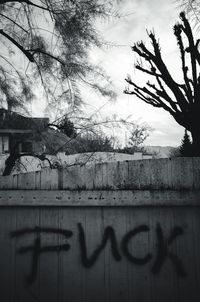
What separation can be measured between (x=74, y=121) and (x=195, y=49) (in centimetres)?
277

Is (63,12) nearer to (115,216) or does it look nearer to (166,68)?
(166,68)

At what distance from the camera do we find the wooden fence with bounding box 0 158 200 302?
2910 mm

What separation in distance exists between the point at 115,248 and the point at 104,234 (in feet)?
0.59

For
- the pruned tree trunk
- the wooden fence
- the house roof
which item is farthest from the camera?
the house roof

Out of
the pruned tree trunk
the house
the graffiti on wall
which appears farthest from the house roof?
the graffiti on wall

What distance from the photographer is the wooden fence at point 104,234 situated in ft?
9.55

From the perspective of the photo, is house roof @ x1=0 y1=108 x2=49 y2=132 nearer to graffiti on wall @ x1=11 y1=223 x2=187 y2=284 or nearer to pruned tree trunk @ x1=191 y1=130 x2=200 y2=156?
pruned tree trunk @ x1=191 y1=130 x2=200 y2=156

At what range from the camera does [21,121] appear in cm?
666

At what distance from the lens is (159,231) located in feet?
9.76

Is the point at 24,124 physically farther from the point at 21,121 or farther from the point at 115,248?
→ the point at 115,248

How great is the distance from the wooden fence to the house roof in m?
3.71

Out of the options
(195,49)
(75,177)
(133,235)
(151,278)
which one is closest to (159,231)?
(133,235)

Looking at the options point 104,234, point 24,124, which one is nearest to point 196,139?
point 104,234

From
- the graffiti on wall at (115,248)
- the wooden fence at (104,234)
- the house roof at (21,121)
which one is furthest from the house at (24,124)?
the graffiti on wall at (115,248)
